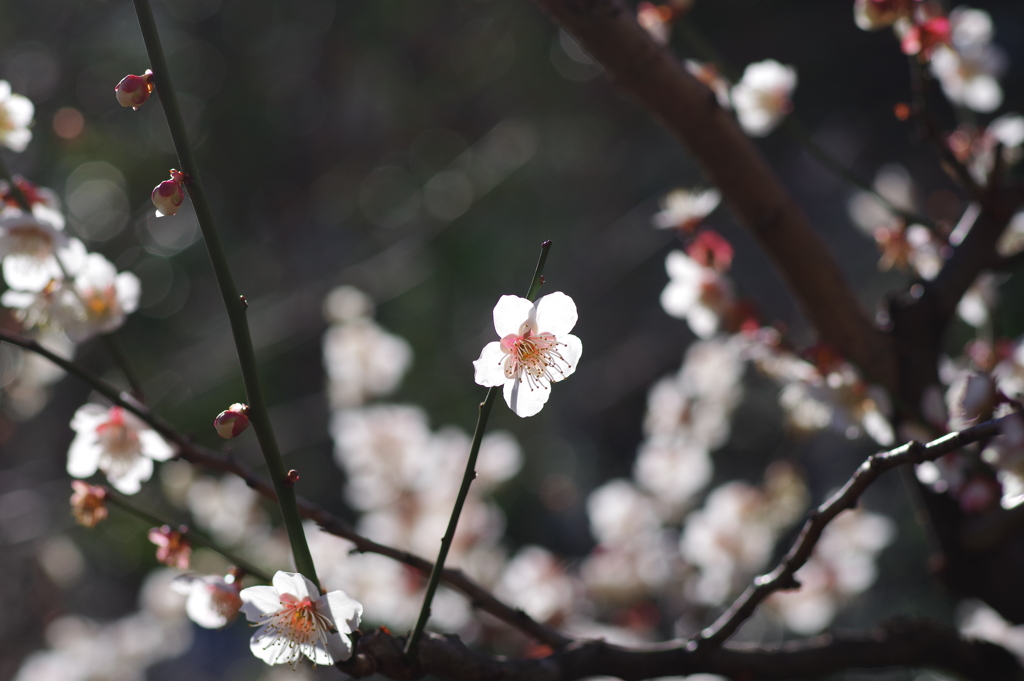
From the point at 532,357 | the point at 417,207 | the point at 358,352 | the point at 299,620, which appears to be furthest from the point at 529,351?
the point at 417,207

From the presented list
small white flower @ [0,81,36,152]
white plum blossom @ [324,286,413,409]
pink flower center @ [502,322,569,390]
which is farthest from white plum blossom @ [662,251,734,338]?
→ white plum blossom @ [324,286,413,409]

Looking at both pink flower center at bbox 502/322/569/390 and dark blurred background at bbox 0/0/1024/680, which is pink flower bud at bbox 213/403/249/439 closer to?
pink flower center at bbox 502/322/569/390

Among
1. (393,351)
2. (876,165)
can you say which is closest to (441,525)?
(393,351)

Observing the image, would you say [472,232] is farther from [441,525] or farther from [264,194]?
[441,525]

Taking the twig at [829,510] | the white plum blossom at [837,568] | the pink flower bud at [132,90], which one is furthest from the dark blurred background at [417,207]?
the pink flower bud at [132,90]

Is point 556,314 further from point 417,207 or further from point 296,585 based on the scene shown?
point 417,207

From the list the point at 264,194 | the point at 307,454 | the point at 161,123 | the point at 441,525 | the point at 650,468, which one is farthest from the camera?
the point at 264,194
